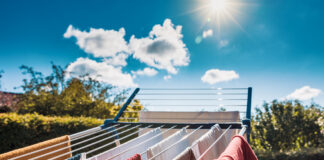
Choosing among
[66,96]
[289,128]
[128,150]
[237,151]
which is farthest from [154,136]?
[66,96]

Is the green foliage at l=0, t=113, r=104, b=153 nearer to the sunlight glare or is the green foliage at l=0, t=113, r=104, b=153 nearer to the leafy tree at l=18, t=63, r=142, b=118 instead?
the leafy tree at l=18, t=63, r=142, b=118

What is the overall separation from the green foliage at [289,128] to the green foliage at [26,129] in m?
5.57

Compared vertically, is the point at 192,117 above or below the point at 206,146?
above

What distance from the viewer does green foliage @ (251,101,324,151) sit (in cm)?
700

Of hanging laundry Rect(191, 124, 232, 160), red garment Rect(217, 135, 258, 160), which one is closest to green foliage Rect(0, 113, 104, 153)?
hanging laundry Rect(191, 124, 232, 160)

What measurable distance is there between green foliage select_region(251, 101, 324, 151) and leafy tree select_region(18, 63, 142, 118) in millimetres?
4238

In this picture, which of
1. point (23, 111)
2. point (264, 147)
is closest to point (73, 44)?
point (23, 111)

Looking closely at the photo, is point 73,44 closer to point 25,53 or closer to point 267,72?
point 25,53

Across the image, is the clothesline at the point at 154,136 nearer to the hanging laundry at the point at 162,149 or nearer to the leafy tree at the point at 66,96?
the hanging laundry at the point at 162,149

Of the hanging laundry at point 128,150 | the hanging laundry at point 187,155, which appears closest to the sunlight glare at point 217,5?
the hanging laundry at point 128,150

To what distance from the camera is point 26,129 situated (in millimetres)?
4234

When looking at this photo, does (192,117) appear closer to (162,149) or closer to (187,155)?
(162,149)

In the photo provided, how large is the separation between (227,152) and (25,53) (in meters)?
9.91

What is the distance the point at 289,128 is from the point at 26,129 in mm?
6773
